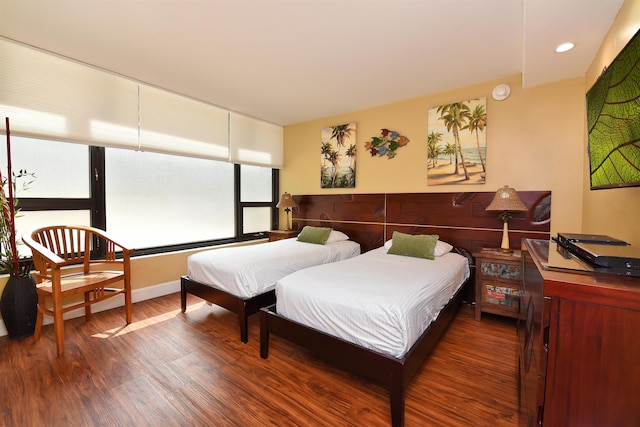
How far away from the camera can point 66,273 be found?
8.99 feet

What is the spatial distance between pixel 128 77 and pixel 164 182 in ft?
4.07

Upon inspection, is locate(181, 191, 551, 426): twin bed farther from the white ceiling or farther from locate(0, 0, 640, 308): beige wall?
the white ceiling

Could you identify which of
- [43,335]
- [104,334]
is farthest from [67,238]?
[104,334]

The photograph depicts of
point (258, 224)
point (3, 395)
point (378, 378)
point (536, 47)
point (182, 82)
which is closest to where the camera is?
point (378, 378)

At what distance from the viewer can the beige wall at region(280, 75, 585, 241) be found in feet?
8.70

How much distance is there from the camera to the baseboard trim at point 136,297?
2.78 m

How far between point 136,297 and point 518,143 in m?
4.66

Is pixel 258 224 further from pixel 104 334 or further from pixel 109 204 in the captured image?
pixel 104 334

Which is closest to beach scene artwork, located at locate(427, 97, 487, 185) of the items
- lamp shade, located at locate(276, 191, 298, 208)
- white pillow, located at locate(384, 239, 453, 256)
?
white pillow, located at locate(384, 239, 453, 256)

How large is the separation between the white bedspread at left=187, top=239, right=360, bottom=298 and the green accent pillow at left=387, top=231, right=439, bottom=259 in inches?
30.2

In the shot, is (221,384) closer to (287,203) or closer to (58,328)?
(58,328)

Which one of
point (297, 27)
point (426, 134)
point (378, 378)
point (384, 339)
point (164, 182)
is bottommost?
point (378, 378)

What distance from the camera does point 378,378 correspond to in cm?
158

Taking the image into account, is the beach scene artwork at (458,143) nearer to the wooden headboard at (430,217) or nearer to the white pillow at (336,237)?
the wooden headboard at (430,217)
